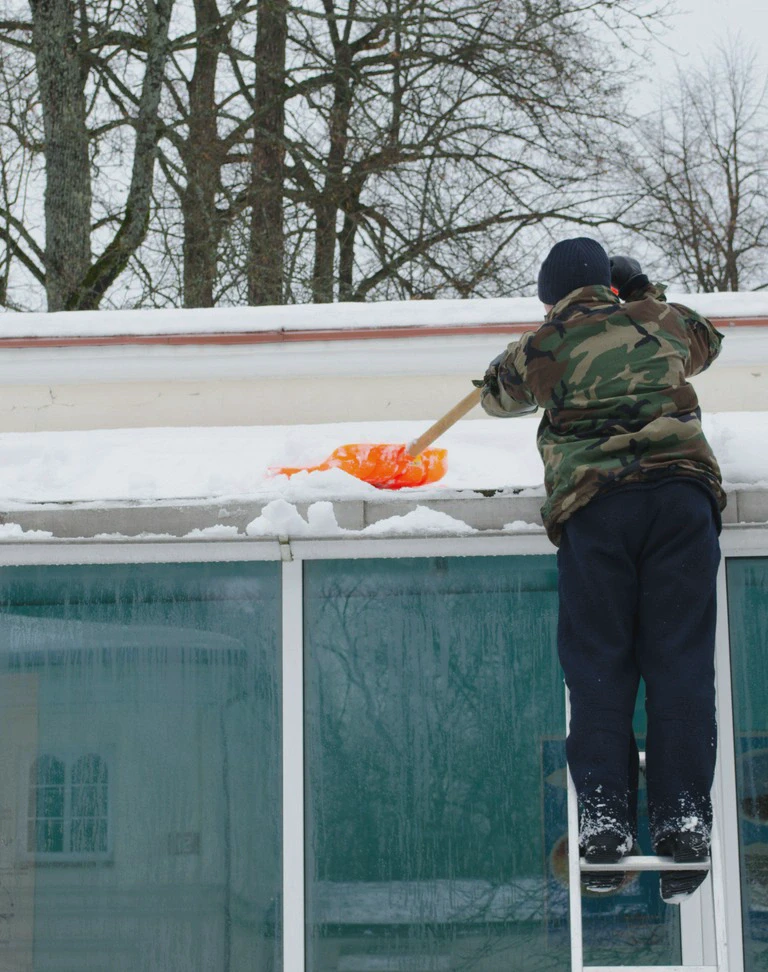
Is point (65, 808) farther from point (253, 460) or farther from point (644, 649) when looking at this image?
point (644, 649)

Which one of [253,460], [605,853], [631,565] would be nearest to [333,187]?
[253,460]

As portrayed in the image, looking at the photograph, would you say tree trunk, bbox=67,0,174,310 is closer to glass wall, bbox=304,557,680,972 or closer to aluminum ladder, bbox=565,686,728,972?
glass wall, bbox=304,557,680,972

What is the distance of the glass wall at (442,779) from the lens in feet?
12.8

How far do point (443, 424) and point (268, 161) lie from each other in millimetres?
11830

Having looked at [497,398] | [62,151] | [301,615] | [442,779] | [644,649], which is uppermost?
[62,151]

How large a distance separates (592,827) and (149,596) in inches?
65.0

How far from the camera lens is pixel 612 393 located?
→ 336 cm

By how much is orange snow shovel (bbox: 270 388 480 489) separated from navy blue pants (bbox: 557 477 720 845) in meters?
1.04

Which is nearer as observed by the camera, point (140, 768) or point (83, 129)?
point (140, 768)

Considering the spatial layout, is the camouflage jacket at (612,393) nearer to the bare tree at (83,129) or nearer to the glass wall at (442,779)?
the glass wall at (442,779)

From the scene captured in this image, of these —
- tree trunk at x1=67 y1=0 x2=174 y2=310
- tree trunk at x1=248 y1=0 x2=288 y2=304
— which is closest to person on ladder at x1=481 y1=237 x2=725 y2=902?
tree trunk at x1=248 y1=0 x2=288 y2=304

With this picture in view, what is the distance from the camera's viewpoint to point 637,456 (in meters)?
3.29

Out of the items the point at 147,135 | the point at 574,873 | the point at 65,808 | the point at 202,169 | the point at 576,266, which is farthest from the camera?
the point at 147,135

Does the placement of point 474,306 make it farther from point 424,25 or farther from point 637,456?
point 424,25
